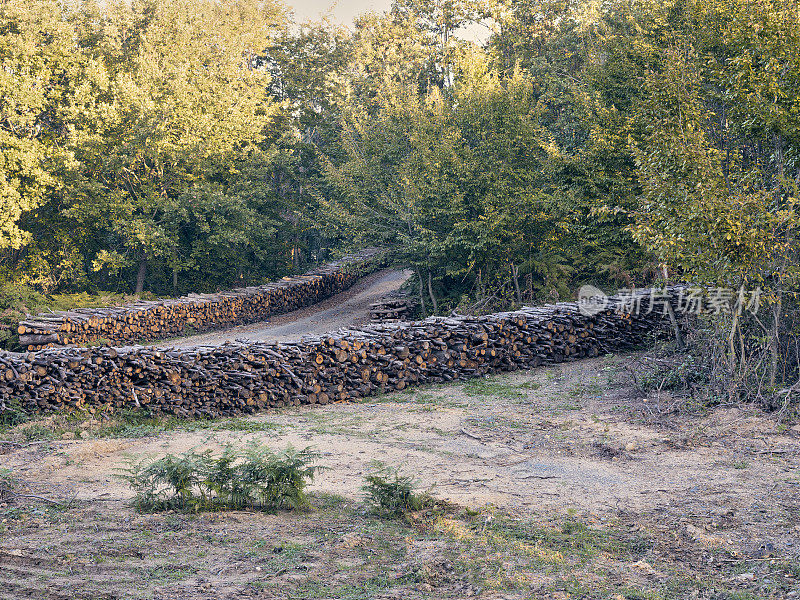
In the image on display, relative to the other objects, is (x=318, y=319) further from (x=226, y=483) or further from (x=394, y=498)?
(x=394, y=498)

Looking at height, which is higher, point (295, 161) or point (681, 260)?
point (295, 161)

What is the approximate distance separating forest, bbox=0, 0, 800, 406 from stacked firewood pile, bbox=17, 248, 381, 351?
8.79ft

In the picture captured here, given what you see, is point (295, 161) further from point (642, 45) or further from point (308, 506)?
point (308, 506)

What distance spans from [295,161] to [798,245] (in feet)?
76.8

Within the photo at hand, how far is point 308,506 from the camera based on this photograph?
5.42m

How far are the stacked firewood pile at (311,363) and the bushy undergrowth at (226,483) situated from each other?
4.34 meters

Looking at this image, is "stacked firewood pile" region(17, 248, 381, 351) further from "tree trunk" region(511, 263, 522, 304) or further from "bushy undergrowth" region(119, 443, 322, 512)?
"bushy undergrowth" region(119, 443, 322, 512)

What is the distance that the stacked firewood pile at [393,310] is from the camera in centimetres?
1988

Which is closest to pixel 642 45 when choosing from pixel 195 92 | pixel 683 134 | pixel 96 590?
pixel 683 134

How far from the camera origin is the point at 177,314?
19156 millimetres

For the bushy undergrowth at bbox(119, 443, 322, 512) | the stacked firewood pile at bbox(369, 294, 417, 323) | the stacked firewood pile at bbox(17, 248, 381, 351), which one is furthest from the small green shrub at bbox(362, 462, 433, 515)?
the stacked firewood pile at bbox(369, 294, 417, 323)

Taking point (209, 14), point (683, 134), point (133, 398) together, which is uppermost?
point (209, 14)

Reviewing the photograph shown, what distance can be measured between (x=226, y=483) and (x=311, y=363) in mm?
5405

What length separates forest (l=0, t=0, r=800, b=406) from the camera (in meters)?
9.06
